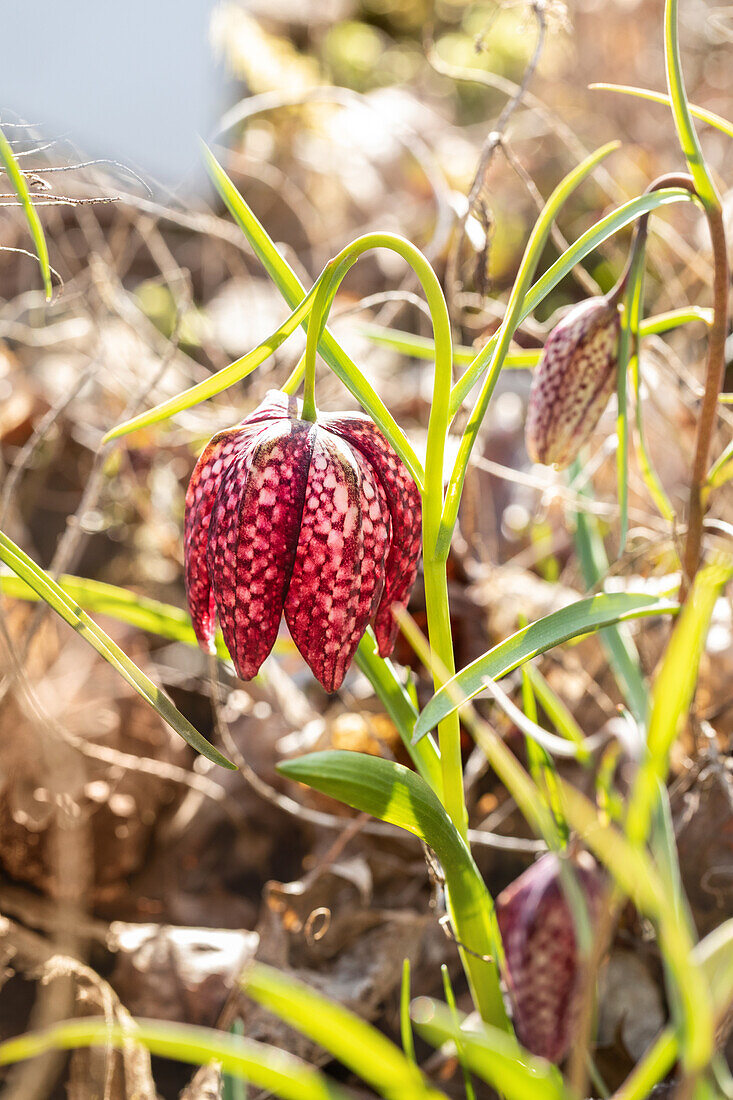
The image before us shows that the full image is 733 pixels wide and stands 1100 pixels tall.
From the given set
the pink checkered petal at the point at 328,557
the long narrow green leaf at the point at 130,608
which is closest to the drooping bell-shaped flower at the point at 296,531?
the pink checkered petal at the point at 328,557

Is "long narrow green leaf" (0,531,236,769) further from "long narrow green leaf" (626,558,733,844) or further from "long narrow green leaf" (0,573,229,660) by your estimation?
"long narrow green leaf" (626,558,733,844)

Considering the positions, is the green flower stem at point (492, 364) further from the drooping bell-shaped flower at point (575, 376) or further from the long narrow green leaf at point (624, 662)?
the long narrow green leaf at point (624, 662)

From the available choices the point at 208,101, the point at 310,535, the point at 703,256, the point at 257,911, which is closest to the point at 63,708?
the point at 257,911

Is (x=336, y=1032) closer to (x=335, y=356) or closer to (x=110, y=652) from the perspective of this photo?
(x=110, y=652)

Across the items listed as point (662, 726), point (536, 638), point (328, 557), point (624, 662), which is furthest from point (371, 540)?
point (624, 662)

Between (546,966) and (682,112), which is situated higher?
(682,112)

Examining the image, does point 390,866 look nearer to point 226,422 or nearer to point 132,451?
point 226,422

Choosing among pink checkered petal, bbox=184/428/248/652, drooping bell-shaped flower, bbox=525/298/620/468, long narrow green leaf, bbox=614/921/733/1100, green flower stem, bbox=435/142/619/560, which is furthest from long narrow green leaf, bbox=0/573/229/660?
long narrow green leaf, bbox=614/921/733/1100
